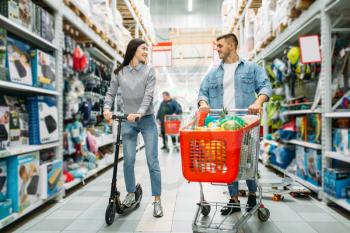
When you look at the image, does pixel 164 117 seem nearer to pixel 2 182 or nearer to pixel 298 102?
pixel 298 102

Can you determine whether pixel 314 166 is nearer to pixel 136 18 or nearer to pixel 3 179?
pixel 3 179

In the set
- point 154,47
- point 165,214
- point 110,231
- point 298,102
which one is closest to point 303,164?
point 298,102

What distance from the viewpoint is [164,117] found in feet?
30.5

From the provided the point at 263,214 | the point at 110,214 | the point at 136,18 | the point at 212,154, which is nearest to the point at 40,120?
the point at 110,214

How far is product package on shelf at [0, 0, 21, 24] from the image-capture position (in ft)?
8.30

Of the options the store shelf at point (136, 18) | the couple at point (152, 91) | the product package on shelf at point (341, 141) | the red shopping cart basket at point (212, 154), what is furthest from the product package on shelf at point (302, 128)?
the store shelf at point (136, 18)

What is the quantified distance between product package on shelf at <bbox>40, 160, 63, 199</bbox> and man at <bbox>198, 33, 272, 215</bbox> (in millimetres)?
1594

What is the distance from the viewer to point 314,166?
12.3 ft

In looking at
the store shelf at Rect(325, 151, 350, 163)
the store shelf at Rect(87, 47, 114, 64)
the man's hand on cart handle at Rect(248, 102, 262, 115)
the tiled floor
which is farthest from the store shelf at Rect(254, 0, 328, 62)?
the store shelf at Rect(87, 47, 114, 64)

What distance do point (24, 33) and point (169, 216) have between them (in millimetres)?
2139

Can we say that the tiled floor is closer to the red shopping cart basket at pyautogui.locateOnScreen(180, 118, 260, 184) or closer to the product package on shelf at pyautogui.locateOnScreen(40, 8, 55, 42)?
the red shopping cart basket at pyautogui.locateOnScreen(180, 118, 260, 184)

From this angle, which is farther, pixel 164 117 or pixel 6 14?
pixel 164 117

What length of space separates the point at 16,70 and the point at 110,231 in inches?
60.1

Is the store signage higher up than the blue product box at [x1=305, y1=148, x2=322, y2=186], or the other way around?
the store signage
